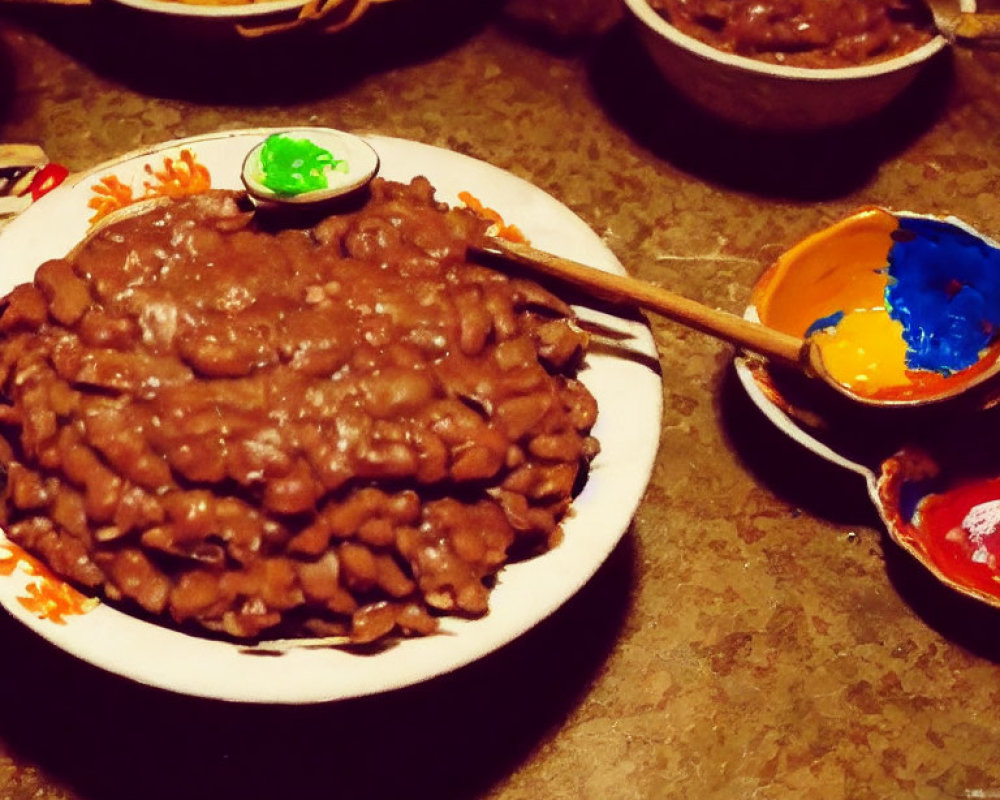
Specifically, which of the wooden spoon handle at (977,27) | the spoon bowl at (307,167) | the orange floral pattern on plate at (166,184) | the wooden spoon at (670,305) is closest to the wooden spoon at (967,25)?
the wooden spoon handle at (977,27)

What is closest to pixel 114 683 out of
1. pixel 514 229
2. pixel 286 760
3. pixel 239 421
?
pixel 286 760

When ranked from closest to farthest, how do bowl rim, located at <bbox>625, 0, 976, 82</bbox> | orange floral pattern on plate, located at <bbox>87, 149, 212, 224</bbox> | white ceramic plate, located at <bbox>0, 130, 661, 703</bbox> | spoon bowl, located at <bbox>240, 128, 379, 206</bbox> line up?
1. white ceramic plate, located at <bbox>0, 130, 661, 703</bbox>
2. spoon bowl, located at <bbox>240, 128, 379, 206</bbox>
3. orange floral pattern on plate, located at <bbox>87, 149, 212, 224</bbox>
4. bowl rim, located at <bbox>625, 0, 976, 82</bbox>

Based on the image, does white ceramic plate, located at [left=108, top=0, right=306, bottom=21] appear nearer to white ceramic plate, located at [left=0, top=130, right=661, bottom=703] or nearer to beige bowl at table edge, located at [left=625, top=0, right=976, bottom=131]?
white ceramic plate, located at [left=0, top=130, right=661, bottom=703]

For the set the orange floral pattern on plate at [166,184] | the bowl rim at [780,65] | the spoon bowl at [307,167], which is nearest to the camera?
the spoon bowl at [307,167]

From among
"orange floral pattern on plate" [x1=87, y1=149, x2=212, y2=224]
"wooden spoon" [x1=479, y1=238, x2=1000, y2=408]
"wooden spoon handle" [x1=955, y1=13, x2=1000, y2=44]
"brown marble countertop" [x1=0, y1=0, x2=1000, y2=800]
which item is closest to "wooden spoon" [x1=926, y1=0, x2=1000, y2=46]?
"wooden spoon handle" [x1=955, y1=13, x2=1000, y2=44]

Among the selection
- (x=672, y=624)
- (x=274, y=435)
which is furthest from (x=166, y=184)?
(x=672, y=624)

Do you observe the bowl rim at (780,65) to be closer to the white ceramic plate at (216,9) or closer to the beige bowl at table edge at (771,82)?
the beige bowl at table edge at (771,82)

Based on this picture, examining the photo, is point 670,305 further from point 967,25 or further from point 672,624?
point 967,25
